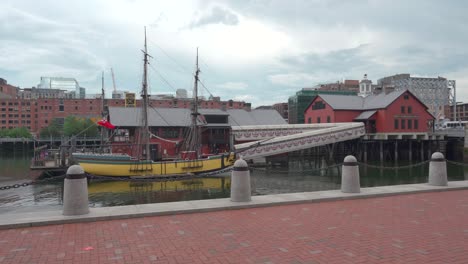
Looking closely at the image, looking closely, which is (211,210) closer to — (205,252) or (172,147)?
(205,252)

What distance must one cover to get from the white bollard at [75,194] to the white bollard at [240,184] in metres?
4.49

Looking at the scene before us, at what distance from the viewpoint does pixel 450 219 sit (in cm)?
970

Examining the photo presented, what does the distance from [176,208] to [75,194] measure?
9.22 ft

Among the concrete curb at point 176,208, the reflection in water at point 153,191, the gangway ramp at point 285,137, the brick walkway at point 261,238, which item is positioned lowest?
the reflection in water at point 153,191

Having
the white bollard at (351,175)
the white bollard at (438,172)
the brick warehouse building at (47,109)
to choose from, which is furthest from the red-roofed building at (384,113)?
the brick warehouse building at (47,109)

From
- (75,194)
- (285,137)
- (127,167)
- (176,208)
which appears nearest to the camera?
(75,194)

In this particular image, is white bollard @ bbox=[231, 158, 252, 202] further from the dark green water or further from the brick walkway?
the dark green water

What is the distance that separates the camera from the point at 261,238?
314 inches

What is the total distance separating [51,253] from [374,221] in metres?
7.67

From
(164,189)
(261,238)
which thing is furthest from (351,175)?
(164,189)

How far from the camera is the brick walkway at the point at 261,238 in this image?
22.2 ft

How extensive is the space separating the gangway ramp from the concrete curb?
87.9ft

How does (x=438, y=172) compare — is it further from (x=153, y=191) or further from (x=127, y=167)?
(x=127, y=167)

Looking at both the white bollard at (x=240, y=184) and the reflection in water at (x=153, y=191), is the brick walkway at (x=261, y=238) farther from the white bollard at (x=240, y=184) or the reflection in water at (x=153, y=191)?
the reflection in water at (x=153, y=191)
